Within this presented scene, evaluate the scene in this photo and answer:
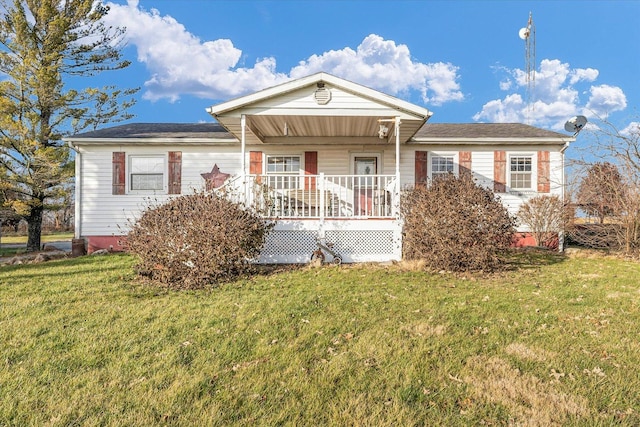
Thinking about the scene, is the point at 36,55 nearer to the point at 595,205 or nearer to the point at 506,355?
the point at 506,355

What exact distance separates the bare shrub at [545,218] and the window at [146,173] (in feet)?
35.0

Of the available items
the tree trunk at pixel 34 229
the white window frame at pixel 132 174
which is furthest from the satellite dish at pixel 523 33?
the tree trunk at pixel 34 229

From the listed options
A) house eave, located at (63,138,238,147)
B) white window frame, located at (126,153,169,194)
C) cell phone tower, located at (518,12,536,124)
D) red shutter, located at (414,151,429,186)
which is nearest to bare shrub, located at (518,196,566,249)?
red shutter, located at (414,151,429,186)

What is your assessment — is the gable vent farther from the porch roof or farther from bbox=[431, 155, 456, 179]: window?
bbox=[431, 155, 456, 179]: window

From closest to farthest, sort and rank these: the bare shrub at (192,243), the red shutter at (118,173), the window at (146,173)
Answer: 1. the bare shrub at (192,243)
2. the red shutter at (118,173)
3. the window at (146,173)

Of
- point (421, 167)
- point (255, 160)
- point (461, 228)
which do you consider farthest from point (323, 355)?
point (421, 167)

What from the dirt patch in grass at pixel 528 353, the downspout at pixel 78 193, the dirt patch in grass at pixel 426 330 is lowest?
the dirt patch in grass at pixel 528 353

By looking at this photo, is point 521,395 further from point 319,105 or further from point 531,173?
point 531,173

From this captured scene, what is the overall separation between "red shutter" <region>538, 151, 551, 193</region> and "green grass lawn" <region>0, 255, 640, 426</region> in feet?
18.2

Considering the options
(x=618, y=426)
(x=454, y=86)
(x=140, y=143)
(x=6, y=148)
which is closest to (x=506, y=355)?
(x=618, y=426)

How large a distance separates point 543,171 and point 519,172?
0.69m

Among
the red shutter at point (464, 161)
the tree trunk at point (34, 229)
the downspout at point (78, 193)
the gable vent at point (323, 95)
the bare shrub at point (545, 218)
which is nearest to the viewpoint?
the gable vent at point (323, 95)

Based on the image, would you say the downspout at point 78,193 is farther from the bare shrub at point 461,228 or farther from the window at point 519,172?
the window at point 519,172

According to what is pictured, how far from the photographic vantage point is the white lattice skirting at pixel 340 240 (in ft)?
25.1
